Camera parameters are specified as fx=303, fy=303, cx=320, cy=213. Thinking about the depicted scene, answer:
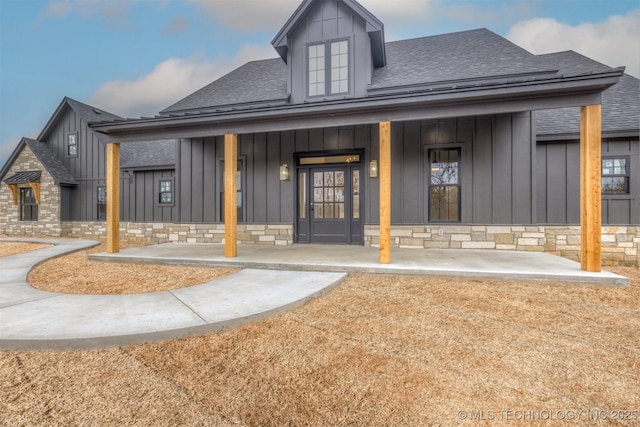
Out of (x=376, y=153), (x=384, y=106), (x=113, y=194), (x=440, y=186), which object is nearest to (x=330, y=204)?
(x=376, y=153)

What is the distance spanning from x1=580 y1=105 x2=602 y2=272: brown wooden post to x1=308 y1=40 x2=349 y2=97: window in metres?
4.79

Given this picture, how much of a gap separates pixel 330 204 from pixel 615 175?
630 centimetres

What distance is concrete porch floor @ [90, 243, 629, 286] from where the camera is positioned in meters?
4.40

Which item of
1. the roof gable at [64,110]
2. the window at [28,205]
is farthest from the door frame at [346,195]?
the window at [28,205]

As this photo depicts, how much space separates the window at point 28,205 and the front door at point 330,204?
12.0 m

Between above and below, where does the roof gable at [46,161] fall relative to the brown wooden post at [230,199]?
above

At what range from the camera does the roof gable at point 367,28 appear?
7.02 m

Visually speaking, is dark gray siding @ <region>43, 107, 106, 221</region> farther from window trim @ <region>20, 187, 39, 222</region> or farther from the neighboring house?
the neighboring house

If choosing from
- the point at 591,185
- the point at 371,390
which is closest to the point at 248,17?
the point at 591,185

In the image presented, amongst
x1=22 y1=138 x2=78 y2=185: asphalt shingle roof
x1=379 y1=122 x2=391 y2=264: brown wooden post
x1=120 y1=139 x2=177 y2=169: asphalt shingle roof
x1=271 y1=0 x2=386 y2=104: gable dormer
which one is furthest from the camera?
x1=22 y1=138 x2=78 y2=185: asphalt shingle roof

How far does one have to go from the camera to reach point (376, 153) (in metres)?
7.21

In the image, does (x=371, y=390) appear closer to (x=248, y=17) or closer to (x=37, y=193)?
(x=37, y=193)

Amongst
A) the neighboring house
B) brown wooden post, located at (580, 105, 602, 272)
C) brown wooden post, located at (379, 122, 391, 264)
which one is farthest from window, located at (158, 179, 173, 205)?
brown wooden post, located at (580, 105, 602, 272)

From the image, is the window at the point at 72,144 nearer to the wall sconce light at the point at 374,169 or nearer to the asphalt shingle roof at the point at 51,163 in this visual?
the asphalt shingle roof at the point at 51,163
